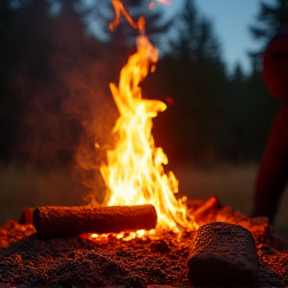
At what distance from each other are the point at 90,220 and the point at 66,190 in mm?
4048

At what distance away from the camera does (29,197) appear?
24.5 feet

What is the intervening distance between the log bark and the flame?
0.34m

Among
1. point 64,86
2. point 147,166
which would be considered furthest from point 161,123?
point 147,166

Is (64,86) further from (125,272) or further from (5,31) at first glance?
(125,272)

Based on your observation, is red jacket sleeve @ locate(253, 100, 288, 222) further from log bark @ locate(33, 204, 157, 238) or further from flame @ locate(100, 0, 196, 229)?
log bark @ locate(33, 204, 157, 238)

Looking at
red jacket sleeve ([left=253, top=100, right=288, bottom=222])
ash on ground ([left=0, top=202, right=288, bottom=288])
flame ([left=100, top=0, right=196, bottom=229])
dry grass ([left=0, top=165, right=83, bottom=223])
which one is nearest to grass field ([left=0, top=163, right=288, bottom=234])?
dry grass ([left=0, top=165, right=83, bottom=223])

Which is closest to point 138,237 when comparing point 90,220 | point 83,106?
point 90,220

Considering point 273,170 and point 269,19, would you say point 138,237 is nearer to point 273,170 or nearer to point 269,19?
Answer: point 273,170

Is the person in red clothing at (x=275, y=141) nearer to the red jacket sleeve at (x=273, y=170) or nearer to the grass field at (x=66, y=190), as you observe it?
the red jacket sleeve at (x=273, y=170)

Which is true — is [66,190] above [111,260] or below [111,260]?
above

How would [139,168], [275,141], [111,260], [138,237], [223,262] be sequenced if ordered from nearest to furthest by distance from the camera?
[223,262] < [111,260] < [138,237] < [139,168] < [275,141]

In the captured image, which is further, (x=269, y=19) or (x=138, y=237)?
(x=269, y=19)

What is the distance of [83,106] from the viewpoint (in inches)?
364

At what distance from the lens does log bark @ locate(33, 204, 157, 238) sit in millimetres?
3768
